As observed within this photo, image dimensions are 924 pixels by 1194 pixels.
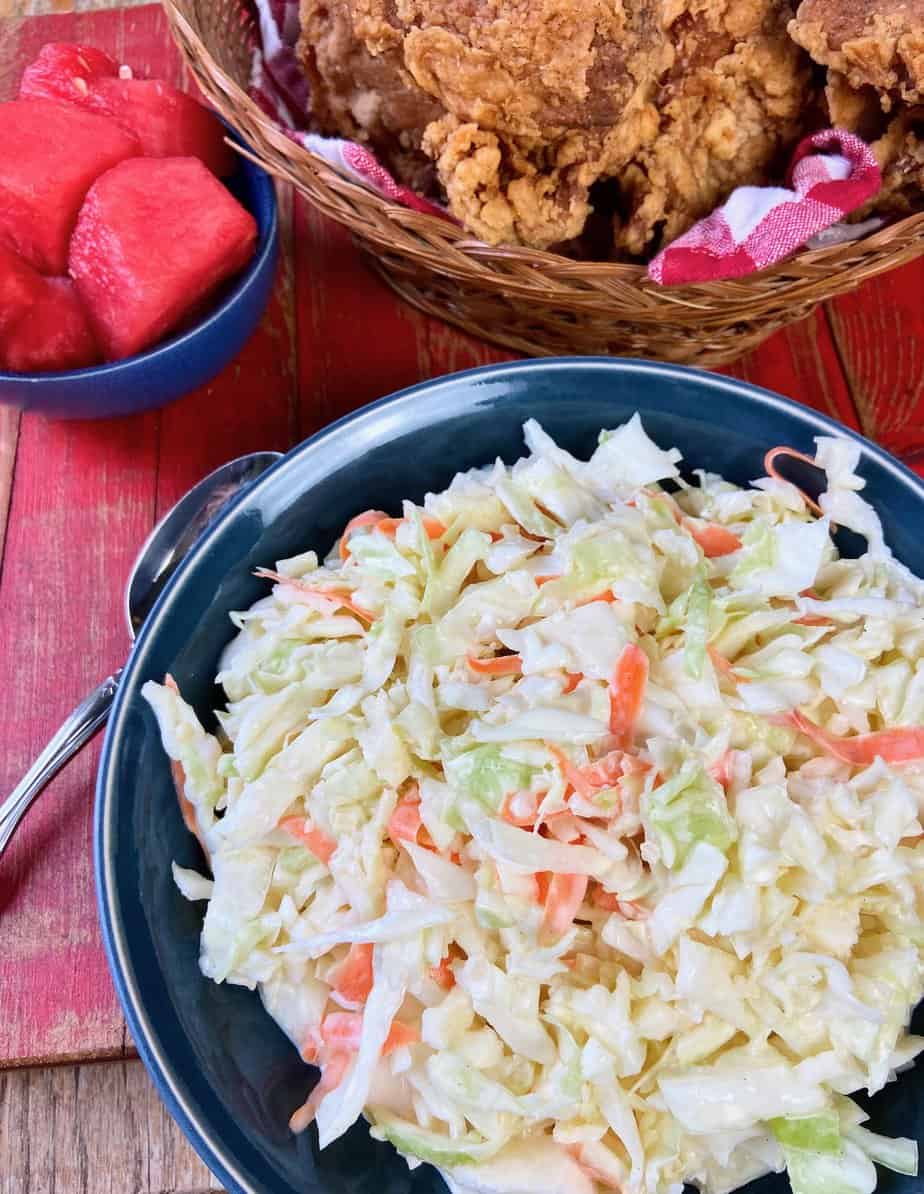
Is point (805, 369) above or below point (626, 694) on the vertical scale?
above

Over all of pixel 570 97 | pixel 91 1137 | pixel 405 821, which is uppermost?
pixel 570 97

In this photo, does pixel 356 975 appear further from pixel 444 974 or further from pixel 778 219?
pixel 778 219

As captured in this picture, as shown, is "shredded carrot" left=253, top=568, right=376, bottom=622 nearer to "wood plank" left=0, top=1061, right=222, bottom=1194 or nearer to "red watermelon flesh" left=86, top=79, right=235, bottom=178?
"wood plank" left=0, top=1061, right=222, bottom=1194

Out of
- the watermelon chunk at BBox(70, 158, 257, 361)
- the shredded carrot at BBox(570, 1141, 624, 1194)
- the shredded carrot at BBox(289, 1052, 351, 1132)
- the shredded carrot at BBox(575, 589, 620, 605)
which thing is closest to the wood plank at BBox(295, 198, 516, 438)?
the watermelon chunk at BBox(70, 158, 257, 361)

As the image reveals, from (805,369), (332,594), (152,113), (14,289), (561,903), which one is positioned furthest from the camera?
(805,369)

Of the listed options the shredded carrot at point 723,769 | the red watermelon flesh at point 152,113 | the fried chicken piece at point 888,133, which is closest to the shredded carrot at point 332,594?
the shredded carrot at point 723,769

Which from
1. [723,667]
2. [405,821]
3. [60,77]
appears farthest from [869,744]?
[60,77]
